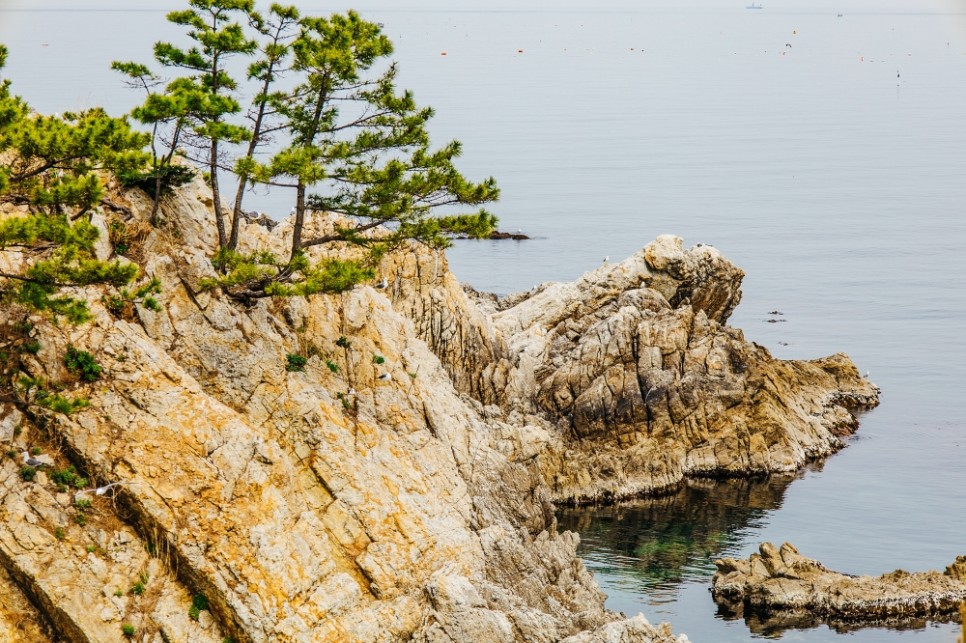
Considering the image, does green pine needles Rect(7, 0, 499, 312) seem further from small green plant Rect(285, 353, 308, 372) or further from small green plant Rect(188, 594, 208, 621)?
small green plant Rect(188, 594, 208, 621)

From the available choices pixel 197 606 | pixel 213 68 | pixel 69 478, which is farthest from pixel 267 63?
pixel 197 606

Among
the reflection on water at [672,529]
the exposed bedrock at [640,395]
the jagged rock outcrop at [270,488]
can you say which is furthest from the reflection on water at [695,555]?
the jagged rock outcrop at [270,488]

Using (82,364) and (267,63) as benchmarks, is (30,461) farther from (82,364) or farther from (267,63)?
(267,63)

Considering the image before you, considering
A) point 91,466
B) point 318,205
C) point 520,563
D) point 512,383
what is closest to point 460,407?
point 520,563

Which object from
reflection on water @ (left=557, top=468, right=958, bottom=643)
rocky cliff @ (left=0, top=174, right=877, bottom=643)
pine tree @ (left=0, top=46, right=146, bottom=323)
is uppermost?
pine tree @ (left=0, top=46, right=146, bottom=323)

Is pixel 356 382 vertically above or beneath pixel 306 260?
beneath

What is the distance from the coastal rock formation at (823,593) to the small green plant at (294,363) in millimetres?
22581

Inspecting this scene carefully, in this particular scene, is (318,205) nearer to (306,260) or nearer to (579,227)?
(306,260)

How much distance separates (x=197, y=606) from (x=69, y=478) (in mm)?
4803

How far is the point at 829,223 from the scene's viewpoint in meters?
128

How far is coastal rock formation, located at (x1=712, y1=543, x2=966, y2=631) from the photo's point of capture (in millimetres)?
47688

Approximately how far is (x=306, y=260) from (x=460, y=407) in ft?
28.3

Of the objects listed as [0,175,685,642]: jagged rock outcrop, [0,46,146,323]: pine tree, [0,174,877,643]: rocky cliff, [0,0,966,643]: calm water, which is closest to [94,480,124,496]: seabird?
[0,174,877,643]: rocky cliff

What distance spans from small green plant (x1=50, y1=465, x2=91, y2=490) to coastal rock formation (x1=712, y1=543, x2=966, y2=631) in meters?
28.4
